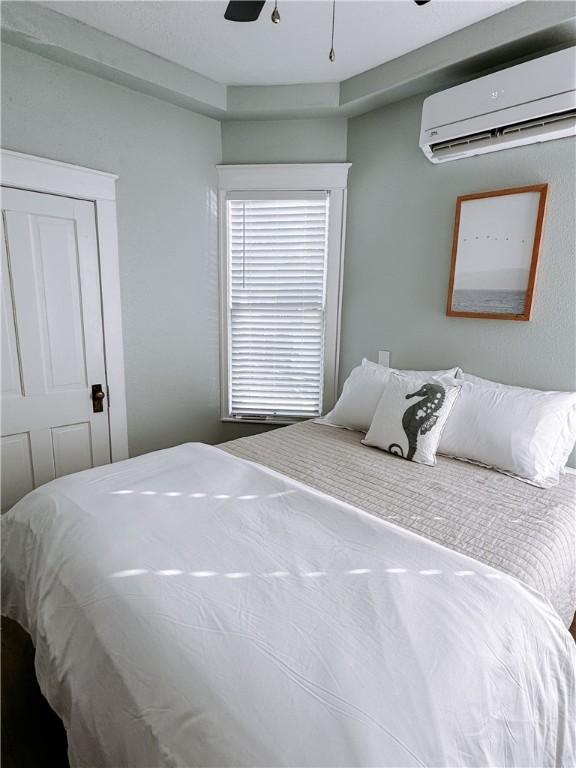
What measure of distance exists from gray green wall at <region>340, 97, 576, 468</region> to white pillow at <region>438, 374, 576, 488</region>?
0.28 meters

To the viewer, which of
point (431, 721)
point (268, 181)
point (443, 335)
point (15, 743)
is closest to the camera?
point (431, 721)

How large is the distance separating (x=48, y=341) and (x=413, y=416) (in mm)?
2099

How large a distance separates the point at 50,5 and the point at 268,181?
4.81ft

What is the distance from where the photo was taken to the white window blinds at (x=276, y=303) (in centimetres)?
309

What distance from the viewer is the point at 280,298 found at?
3.19 metres

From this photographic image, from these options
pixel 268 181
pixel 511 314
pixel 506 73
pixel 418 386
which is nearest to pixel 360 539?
pixel 418 386

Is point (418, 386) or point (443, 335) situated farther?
point (443, 335)

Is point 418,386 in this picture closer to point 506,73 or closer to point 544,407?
point 544,407

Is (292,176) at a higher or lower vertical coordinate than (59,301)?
higher

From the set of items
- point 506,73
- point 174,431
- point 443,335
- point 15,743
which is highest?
point 506,73

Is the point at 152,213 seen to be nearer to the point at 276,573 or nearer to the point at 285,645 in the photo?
the point at 276,573

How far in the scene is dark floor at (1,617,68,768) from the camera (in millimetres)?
1402

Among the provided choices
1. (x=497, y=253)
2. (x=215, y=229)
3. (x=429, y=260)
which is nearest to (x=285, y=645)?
(x=497, y=253)

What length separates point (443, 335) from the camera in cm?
264
